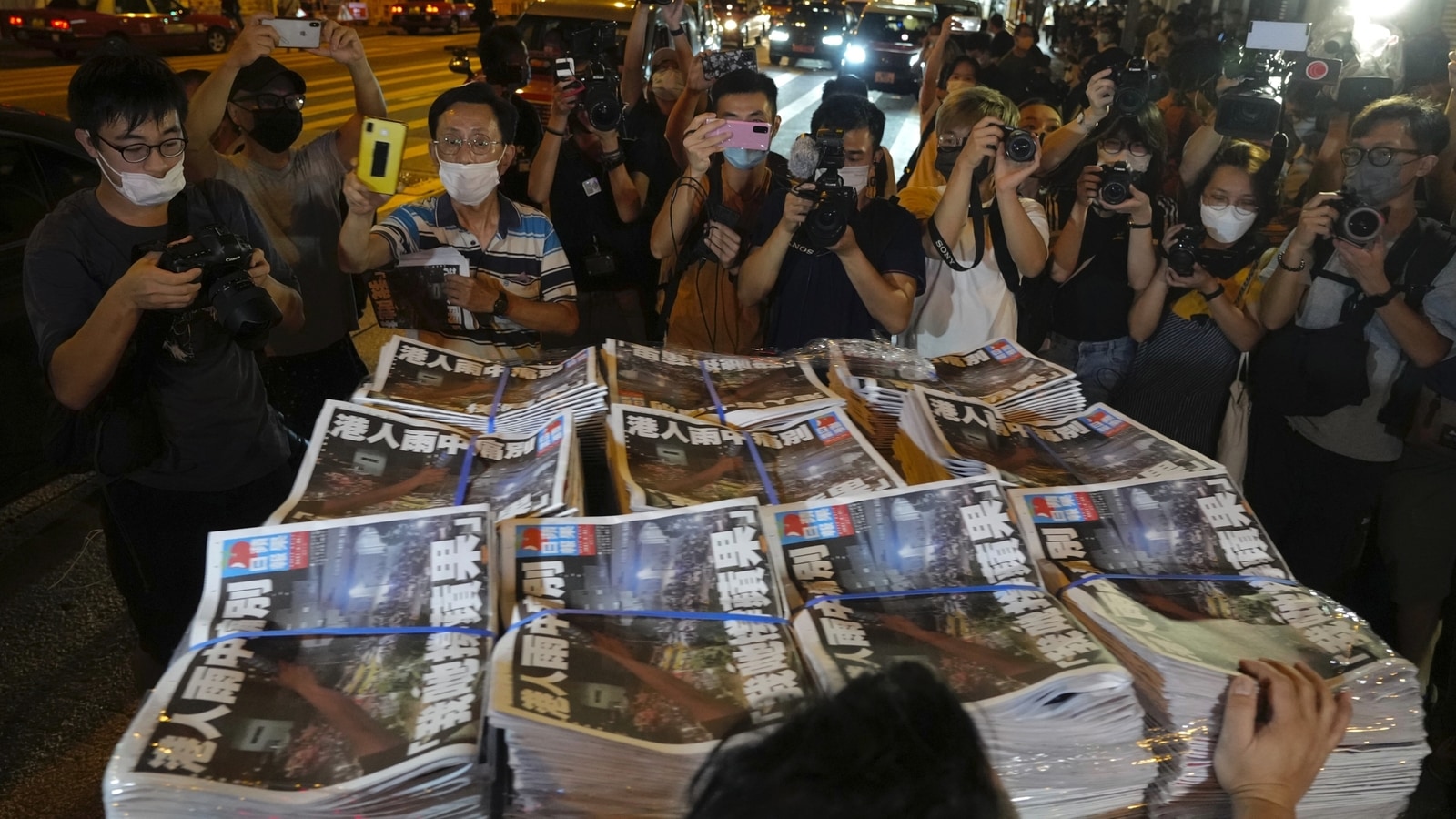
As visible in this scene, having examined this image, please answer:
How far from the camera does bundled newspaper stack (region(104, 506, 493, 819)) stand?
0.99 meters

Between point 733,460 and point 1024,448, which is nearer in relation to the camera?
point 733,460

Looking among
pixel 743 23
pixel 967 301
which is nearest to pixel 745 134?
pixel 967 301

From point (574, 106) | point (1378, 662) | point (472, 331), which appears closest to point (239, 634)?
point (472, 331)

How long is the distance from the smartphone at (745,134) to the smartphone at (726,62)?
0.78 metres

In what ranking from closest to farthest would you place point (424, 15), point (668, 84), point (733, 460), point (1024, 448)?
point (733, 460), point (1024, 448), point (668, 84), point (424, 15)

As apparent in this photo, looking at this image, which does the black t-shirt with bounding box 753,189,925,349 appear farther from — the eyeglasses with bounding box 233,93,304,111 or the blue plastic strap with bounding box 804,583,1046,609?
the eyeglasses with bounding box 233,93,304,111

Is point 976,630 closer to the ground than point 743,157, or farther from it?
closer to the ground

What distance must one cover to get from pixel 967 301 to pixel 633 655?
2.12 metres

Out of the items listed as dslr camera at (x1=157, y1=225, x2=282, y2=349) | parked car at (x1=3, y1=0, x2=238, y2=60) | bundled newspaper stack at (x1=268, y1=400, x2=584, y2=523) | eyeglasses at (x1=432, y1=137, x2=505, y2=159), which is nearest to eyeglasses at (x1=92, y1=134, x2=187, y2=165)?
dslr camera at (x1=157, y1=225, x2=282, y2=349)

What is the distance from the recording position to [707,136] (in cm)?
266

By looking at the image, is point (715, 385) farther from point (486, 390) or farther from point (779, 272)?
point (779, 272)

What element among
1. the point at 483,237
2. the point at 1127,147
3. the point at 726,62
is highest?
the point at 726,62

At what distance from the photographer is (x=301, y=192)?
117 inches

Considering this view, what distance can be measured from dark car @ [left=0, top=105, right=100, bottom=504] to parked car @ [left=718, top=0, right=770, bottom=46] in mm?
18432
